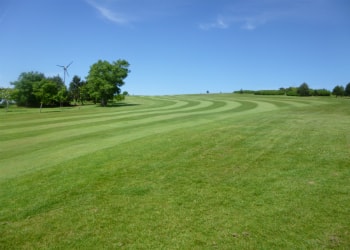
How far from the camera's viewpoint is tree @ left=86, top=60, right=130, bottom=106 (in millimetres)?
54812

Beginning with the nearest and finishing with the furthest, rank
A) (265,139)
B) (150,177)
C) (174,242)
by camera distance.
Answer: (174,242) → (150,177) → (265,139)

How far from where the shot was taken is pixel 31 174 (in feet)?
26.9

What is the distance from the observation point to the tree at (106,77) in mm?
54812

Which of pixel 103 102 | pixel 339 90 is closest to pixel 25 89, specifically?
pixel 103 102

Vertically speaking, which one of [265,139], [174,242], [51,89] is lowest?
[174,242]

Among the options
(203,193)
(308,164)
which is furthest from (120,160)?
(308,164)

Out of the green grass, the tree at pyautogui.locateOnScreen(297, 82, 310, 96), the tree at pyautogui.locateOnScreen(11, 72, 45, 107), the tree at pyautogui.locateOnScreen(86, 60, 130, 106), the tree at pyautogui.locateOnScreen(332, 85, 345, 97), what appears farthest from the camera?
the tree at pyautogui.locateOnScreen(11, 72, 45, 107)

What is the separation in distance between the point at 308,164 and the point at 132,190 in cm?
557

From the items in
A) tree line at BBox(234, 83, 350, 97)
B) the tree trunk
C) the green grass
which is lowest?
the green grass

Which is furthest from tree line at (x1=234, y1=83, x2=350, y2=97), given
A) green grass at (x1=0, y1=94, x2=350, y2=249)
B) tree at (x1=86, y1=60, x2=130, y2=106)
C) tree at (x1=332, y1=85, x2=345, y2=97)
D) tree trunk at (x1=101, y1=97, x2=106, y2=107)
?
green grass at (x1=0, y1=94, x2=350, y2=249)

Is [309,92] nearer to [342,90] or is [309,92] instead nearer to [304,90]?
[304,90]

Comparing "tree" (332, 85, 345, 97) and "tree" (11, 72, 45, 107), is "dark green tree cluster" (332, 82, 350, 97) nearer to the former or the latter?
"tree" (332, 85, 345, 97)

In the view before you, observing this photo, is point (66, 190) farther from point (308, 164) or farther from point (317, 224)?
point (308, 164)

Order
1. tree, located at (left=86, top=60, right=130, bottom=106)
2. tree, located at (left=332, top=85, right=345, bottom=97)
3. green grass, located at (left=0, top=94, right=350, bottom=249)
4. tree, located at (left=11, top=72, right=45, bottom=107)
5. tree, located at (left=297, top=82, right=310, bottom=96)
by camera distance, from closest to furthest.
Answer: green grass, located at (left=0, top=94, right=350, bottom=249) → tree, located at (left=86, top=60, right=130, bottom=106) → tree, located at (left=297, top=82, right=310, bottom=96) → tree, located at (left=332, top=85, right=345, bottom=97) → tree, located at (left=11, top=72, right=45, bottom=107)
